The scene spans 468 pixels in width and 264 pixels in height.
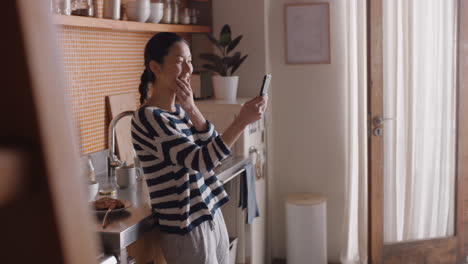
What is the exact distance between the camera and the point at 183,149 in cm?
198

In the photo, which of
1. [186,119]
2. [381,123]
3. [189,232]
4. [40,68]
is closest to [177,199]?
[189,232]

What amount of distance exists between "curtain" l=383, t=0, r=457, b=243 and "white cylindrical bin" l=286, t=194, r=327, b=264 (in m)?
0.47

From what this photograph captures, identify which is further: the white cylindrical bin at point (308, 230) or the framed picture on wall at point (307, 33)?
the framed picture on wall at point (307, 33)

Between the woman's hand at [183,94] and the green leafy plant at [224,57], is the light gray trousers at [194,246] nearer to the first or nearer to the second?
the woman's hand at [183,94]

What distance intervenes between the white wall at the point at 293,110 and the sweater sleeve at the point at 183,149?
204 centimetres

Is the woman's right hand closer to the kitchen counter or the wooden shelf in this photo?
the kitchen counter

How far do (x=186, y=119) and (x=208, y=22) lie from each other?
2014mm

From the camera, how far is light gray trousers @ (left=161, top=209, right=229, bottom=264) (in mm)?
2121

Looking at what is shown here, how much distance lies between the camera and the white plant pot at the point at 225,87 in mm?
3752

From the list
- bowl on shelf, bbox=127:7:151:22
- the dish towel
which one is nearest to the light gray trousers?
the dish towel

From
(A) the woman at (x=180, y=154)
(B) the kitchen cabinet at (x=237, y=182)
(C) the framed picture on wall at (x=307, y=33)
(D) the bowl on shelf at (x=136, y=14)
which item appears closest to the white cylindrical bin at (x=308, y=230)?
(B) the kitchen cabinet at (x=237, y=182)

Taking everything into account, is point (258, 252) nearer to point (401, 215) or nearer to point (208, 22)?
point (401, 215)

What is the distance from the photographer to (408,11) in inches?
156

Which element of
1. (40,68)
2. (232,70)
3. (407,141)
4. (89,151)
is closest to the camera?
(40,68)
